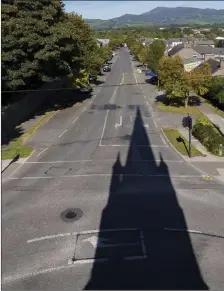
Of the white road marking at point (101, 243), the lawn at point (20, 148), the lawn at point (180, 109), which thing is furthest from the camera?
the lawn at point (180, 109)

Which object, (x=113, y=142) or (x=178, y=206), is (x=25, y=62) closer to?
(x=113, y=142)

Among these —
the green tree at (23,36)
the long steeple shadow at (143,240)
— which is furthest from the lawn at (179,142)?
the green tree at (23,36)

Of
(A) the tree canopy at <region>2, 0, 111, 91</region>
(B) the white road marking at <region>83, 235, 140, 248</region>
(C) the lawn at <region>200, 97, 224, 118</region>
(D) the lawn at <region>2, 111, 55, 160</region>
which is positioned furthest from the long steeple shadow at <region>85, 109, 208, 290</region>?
(C) the lawn at <region>200, 97, 224, 118</region>

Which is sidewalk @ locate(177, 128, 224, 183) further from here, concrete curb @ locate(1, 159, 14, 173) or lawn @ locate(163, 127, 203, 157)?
concrete curb @ locate(1, 159, 14, 173)

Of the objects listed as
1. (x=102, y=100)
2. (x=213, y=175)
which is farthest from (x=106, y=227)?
(x=102, y=100)

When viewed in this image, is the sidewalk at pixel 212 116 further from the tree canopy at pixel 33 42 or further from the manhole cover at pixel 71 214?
the manhole cover at pixel 71 214

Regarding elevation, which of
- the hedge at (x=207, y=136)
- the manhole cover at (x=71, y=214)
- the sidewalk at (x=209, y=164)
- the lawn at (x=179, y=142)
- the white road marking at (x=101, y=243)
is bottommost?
the white road marking at (x=101, y=243)

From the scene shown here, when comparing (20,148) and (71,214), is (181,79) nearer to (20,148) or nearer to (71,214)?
(20,148)

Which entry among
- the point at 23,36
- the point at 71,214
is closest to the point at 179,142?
the point at 71,214
